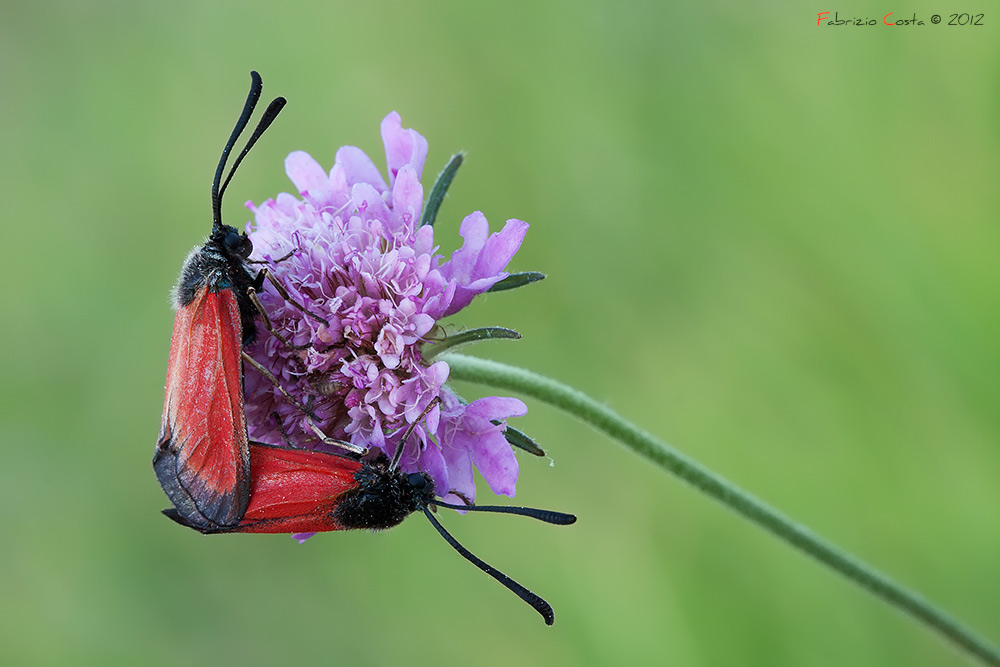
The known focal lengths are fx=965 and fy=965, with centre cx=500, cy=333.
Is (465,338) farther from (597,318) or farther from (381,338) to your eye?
(597,318)

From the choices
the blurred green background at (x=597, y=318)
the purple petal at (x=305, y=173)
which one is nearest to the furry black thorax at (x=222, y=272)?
the purple petal at (x=305, y=173)

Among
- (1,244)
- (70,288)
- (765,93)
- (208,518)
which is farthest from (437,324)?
(1,244)

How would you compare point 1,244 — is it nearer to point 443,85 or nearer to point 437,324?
point 443,85

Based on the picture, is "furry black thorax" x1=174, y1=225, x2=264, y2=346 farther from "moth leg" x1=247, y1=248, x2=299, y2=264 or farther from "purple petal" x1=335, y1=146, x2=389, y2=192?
"purple petal" x1=335, y1=146, x2=389, y2=192

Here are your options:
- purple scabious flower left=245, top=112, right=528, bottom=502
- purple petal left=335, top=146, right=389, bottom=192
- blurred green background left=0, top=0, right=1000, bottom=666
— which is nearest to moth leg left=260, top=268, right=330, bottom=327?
purple scabious flower left=245, top=112, right=528, bottom=502

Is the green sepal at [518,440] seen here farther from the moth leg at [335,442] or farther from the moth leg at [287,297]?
the moth leg at [287,297]

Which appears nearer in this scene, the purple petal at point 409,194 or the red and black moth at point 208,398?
the red and black moth at point 208,398
